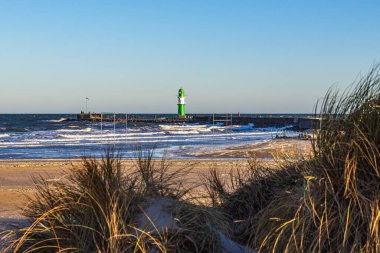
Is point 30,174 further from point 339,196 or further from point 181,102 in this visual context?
point 181,102

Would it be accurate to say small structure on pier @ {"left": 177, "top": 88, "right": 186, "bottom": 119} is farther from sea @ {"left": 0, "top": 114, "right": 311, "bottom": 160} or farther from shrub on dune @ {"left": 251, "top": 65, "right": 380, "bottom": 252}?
shrub on dune @ {"left": 251, "top": 65, "right": 380, "bottom": 252}

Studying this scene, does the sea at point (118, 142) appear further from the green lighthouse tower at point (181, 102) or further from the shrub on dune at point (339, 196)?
the green lighthouse tower at point (181, 102)

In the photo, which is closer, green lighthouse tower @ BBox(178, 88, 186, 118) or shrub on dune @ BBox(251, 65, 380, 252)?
shrub on dune @ BBox(251, 65, 380, 252)

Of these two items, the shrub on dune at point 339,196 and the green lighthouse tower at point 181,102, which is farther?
the green lighthouse tower at point 181,102

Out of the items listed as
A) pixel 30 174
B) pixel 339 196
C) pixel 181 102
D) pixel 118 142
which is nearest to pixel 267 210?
pixel 339 196

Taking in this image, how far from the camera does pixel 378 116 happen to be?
338 cm

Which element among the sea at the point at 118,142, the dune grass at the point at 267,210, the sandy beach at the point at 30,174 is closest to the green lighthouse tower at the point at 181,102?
the sea at the point at 118,142

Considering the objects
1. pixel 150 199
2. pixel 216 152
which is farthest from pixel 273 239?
pixel 216 152

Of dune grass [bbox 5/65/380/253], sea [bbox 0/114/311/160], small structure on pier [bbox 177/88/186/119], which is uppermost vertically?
small structure on pier [bbox 177/88/186/119]

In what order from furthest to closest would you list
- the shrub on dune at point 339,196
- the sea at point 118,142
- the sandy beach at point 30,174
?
the sea at point 118,142, the sandy beach at point 30,174, the shrub on dune at point 339,196

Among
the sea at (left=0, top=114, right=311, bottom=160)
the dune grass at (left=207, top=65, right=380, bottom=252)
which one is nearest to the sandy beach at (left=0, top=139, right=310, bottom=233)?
the sea at (left=0, top=114, right=311, bottom=160)

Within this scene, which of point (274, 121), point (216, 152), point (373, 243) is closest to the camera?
point (373, 243)

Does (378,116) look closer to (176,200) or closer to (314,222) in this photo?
(314,222)

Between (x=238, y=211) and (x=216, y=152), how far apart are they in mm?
16649
